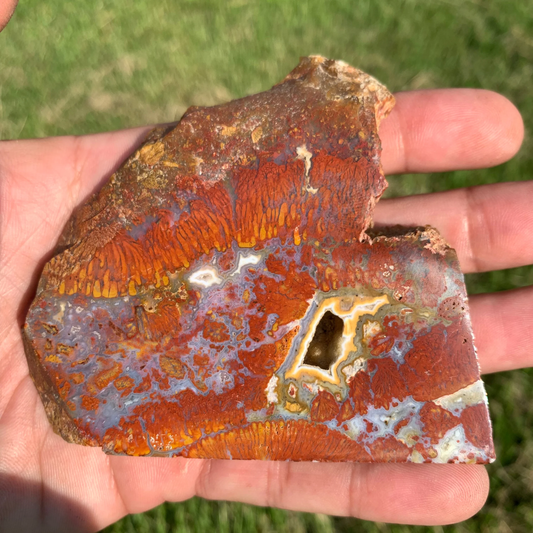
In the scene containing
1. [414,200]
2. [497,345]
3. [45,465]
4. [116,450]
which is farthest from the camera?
[414,200]

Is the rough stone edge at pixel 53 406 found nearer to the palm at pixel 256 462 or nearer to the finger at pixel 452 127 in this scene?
the palm at pixel 256 462

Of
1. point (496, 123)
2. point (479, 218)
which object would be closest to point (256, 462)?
point (479, 218)

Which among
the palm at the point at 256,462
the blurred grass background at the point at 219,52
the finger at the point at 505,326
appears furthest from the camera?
the blurred grass background at the point at 219,52

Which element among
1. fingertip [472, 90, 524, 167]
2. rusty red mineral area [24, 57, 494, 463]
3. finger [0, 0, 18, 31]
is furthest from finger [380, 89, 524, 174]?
finger [0, 0, 18, 31]

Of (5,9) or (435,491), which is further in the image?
(435,491)

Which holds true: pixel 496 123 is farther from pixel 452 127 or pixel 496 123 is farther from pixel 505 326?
pixel 505 326

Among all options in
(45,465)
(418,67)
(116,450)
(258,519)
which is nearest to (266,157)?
(116,450)

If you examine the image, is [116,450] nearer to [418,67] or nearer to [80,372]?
[80,372]

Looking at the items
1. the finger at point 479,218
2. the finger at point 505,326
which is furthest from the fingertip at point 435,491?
the finger at point 479,218
